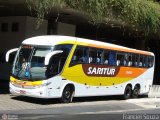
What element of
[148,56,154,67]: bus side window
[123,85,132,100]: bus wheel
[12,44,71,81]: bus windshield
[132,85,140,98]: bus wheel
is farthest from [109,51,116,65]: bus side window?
[148,56,154,67]: bus side window

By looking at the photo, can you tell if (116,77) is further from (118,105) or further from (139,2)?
(139,2)

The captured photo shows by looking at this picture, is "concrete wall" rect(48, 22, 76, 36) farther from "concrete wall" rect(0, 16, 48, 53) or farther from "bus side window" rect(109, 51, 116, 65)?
"bus side window" rect(109, 51, 116, 65)

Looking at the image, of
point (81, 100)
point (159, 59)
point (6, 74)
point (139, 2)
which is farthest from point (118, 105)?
point (159, 59)

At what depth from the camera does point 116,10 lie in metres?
26.3

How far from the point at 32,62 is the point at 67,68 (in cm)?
172

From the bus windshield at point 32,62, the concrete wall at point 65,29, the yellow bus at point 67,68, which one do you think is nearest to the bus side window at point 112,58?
the yellow bus at point 67,68

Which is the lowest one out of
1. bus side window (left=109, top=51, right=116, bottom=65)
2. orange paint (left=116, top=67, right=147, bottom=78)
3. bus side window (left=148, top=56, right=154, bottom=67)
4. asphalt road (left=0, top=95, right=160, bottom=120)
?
asphalt road (left=0, top=95, right=160, bottom=120)

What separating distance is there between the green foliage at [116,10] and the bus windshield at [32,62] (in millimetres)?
2269

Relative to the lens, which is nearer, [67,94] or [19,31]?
[67,94]

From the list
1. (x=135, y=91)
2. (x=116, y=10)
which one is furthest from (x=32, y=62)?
(x=135, y=91)

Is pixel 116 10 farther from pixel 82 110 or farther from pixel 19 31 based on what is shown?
pixel 82 110

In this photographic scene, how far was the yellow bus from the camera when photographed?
20.2 m

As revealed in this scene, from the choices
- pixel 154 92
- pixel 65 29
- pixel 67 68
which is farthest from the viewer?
pixel 65 29

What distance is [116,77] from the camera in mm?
25578
